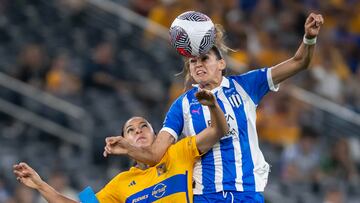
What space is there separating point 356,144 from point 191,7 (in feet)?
10.4

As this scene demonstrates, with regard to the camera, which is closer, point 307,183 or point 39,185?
point 39,185

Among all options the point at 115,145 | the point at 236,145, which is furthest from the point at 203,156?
the point at 115,145

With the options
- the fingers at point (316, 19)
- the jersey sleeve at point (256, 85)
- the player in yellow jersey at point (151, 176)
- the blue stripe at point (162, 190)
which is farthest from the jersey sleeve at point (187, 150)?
the fingers at point (316, 19)

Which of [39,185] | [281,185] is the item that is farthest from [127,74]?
[39,185]

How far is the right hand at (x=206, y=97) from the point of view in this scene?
8.44 metres

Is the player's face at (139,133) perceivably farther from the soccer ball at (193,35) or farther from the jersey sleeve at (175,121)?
the soccer ball at (193,35)

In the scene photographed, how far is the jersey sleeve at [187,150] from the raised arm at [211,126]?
0.05m

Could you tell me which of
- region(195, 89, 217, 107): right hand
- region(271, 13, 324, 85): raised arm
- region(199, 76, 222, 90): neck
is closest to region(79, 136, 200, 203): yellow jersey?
region(199, 76, 222, 90): neck

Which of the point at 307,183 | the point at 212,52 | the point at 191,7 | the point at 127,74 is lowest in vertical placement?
the point at 212,52

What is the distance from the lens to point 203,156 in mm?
9250

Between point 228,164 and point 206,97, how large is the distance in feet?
2.78

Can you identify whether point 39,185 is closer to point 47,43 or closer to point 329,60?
point 47,43

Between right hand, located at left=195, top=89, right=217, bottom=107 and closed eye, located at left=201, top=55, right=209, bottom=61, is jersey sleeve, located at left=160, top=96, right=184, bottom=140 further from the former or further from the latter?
right hand, located at left=195, top=89, right=217, bottom=107

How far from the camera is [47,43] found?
1697 cm
